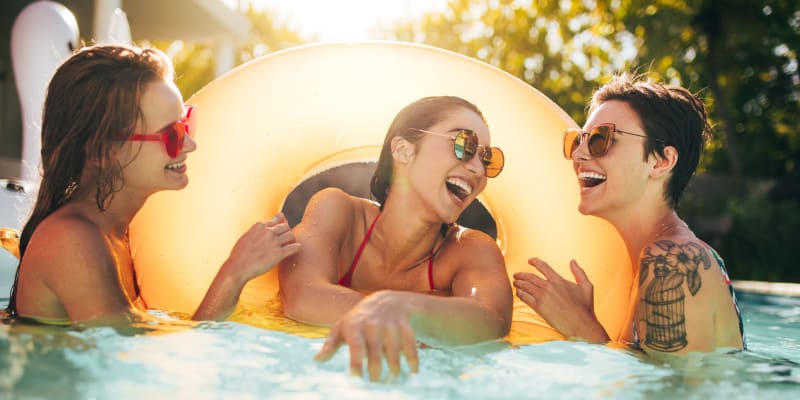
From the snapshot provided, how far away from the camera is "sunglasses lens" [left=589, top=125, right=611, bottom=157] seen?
2535mm

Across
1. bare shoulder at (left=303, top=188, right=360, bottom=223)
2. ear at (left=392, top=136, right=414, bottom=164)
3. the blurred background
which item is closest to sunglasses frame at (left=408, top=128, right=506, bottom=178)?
ear at (left=392, top=136, right=414, bottom=164)

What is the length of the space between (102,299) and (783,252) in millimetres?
10341

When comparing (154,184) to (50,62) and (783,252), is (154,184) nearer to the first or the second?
(50,62)

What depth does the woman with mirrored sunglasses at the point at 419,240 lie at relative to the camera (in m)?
2.35

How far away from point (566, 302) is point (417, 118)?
810 millimetres

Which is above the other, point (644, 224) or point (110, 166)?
point (110, 166)

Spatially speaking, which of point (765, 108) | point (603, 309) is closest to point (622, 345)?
point (603, 309)

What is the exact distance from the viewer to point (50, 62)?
13.5ft

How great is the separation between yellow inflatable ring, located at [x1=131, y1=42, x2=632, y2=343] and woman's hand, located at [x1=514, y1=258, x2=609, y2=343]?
278 millimetres

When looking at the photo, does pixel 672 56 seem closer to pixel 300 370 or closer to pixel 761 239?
pixel 761 239

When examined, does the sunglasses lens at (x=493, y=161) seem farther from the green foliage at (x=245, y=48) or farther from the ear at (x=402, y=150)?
the green foliage at (x=245, y=48)

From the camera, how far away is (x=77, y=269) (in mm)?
2109

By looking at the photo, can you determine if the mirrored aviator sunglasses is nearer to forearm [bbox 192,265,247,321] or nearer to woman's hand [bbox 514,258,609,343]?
woman's hand [bbox 514,258,609,343]

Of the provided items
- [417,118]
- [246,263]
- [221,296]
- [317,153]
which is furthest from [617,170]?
[221,296]
